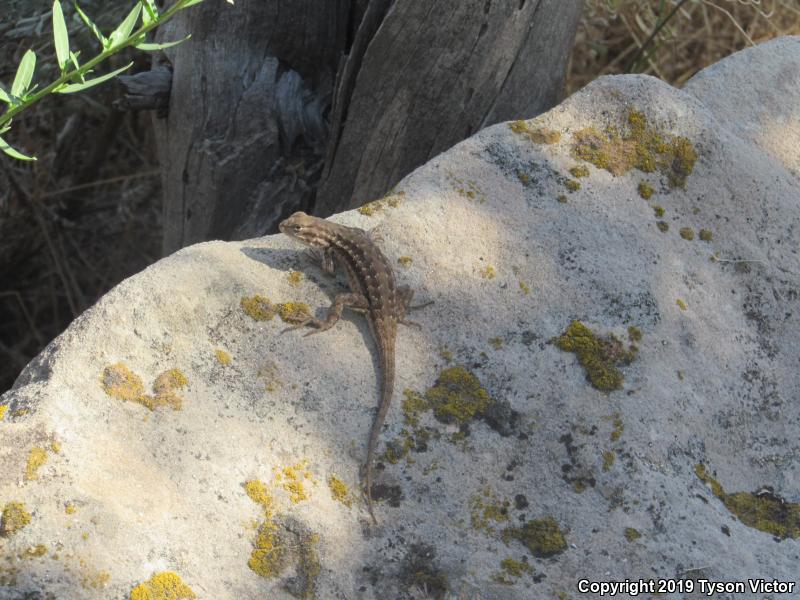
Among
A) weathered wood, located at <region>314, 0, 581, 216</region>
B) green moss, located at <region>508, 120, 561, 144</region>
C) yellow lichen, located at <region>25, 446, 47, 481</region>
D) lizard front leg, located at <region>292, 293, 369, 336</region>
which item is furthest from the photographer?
weathered wood, located at <region>314, 0, 581, 216</region>

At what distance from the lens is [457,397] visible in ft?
10.1

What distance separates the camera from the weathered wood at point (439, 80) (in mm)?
4293

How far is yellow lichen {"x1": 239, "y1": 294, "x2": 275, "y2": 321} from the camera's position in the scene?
3172 mm

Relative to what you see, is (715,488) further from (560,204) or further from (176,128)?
(176,128)

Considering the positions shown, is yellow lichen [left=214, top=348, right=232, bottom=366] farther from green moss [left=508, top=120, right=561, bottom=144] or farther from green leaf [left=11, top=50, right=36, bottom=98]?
green moss [left=508, top=120, right=561, bottom=144]

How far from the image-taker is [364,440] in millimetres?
2893

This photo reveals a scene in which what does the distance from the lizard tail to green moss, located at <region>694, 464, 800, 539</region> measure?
1.12 m

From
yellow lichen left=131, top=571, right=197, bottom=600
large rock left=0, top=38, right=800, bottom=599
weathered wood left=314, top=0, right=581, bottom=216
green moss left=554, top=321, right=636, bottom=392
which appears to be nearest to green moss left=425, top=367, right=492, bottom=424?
large rock left=0, top=38, right=800, bottom=599

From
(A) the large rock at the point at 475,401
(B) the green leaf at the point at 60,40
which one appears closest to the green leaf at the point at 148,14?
(B) the green leaf at the point at 60,40

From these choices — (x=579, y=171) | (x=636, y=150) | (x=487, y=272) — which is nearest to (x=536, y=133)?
(x=579, y=171)

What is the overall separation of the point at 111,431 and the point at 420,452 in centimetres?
100

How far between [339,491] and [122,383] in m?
0.79

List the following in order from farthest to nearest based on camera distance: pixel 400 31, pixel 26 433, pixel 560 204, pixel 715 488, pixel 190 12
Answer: pixel 190 12, pixel 400 31, pixel 560 204, pixel 715 488, pixel 26 433

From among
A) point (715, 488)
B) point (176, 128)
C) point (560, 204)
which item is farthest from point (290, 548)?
point (176, 128)
